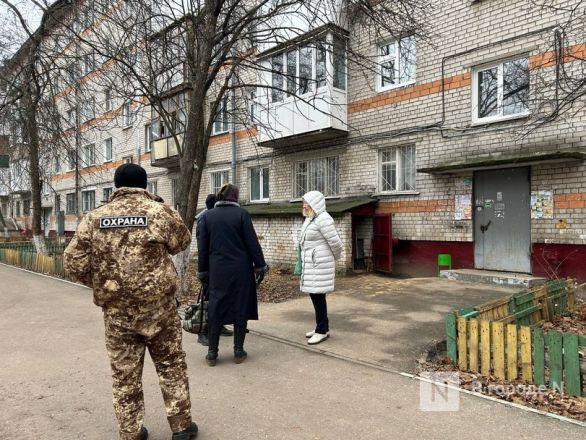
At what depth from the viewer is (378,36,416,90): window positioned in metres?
11.1

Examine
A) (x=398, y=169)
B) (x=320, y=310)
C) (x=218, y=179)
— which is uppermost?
(x=218, y=179)

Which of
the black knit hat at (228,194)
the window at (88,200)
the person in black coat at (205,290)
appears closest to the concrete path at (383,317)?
the person in black coat at (205,290)

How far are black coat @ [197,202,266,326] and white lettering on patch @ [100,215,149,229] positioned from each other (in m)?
1.68

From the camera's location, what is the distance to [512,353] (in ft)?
13.0

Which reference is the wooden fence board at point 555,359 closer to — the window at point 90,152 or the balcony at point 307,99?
the balcony at point 307,99

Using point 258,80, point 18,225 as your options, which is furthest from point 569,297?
point 18,225

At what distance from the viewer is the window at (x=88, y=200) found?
2691 cm

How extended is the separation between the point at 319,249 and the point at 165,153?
14609 mm

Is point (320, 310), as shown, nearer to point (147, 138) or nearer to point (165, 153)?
point (165, 153)

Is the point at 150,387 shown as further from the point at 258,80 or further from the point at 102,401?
the point at 258,80

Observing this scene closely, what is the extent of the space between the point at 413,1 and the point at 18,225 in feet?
131

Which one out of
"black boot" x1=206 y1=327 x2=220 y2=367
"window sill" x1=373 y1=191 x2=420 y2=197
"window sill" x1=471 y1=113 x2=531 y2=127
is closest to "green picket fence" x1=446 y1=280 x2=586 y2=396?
"black boot" x1=206 y1=327 x2=220 y2=367

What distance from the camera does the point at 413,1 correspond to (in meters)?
7.70

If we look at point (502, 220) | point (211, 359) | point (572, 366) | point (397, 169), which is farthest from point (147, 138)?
point (572, 366)
